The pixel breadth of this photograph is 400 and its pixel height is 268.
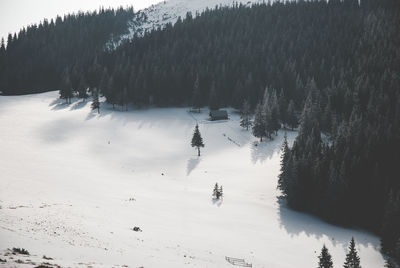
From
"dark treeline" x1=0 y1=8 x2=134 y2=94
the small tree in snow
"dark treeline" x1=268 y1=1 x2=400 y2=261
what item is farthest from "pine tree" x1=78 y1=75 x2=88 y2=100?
the small tree in snow

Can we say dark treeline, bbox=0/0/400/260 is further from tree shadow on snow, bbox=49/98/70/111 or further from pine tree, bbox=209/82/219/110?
tree shadow on snow, bbox=49/98/70/111

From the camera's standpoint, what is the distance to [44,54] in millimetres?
169875

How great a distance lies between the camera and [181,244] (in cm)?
3147

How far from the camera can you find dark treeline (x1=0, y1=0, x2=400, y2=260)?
161 feet

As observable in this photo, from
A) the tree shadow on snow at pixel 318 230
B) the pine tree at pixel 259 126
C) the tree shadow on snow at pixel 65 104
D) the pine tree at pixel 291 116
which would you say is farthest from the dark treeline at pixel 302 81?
the tree shadow on snow at pixel 65 104

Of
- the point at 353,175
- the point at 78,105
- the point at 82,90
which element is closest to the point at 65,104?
the point at 78,105

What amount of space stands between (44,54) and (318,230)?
168 m

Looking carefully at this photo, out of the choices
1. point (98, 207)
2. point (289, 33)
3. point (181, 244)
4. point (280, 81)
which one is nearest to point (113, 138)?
point (98, 207)

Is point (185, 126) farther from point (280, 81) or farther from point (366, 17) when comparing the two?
point (366, 17)

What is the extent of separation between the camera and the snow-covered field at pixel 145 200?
89.6 feet

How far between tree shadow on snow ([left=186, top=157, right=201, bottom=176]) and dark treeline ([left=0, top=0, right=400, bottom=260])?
65.6ft

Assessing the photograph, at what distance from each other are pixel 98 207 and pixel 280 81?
3466 inches

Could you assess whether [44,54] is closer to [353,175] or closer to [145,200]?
[145,200]

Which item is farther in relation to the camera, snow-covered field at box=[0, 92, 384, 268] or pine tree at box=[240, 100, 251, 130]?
pine tree at box=[240, 100, 251, 130]
